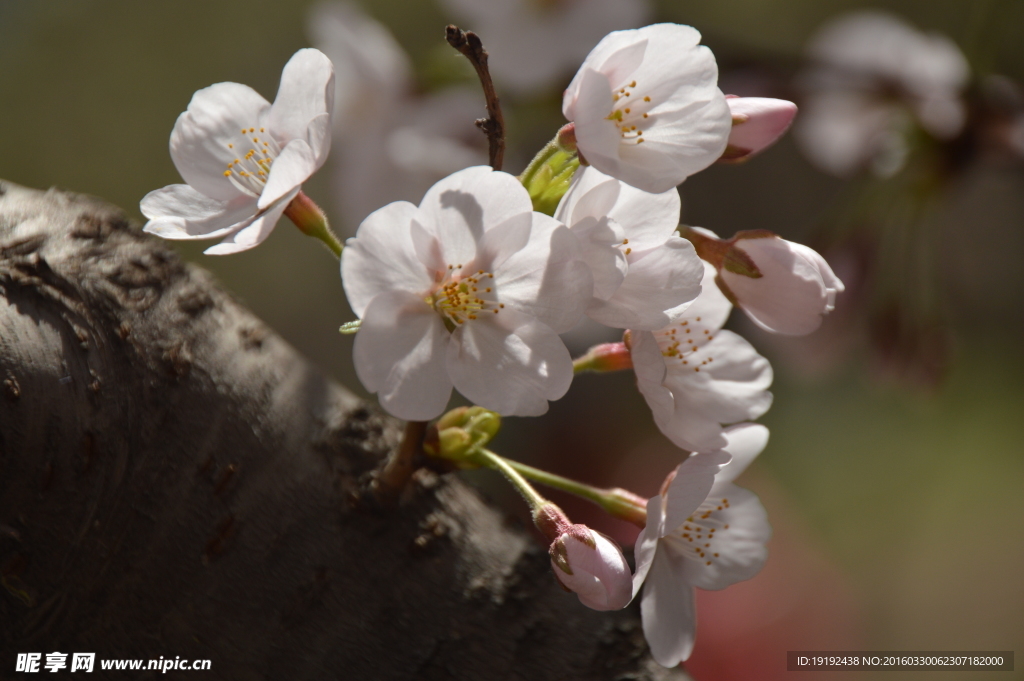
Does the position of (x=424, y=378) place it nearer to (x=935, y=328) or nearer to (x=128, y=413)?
(x=128, y=413)

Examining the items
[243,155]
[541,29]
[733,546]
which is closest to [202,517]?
[243,155]

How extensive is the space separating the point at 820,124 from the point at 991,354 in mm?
2047

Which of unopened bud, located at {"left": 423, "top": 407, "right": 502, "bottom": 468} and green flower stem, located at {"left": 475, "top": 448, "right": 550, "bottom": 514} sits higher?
unopened bud, located at {"left": 423, "top": 407, "right": 502, "bottom": 468}

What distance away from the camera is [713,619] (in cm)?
150

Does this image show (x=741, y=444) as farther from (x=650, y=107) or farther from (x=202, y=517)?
(x=202, y=517)

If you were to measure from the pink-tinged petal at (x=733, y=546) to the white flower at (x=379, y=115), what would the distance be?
0.71 m

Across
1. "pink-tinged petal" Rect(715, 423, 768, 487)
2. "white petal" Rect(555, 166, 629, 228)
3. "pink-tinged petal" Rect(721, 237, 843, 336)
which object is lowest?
"pink-tinged petal" Rect(715, 423, 768, 487)

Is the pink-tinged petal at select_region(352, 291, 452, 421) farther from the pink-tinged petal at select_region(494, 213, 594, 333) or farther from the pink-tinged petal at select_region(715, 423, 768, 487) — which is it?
the pink-tinged petal at select_region(715, 423, 768, 487)

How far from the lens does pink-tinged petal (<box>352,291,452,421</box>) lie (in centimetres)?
34

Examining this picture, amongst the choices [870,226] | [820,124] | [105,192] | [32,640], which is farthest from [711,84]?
[105,192]

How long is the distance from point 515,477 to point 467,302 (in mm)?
114

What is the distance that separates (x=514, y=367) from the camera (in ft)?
1.18

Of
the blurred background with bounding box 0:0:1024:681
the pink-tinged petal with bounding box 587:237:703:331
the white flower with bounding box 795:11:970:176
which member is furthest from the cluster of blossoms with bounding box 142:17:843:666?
the white flower with bounding box 795:11:970:176

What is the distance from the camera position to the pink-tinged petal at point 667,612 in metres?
0.42
